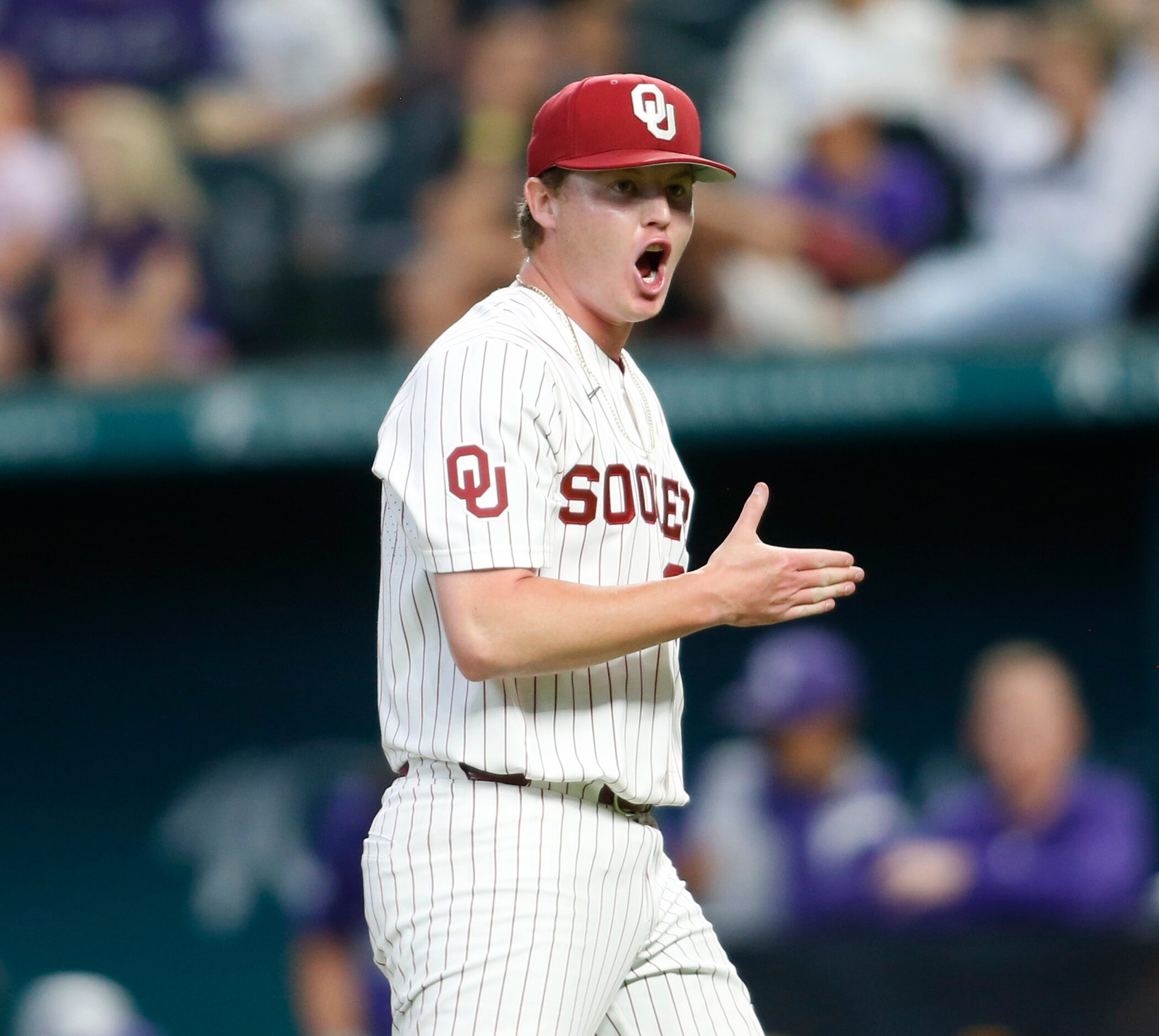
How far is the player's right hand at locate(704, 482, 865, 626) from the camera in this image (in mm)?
1905

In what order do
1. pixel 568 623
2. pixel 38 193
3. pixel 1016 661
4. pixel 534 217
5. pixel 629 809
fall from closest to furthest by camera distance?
pixel 568 623 → pixel 629 809 → pixel 534 217 → pixel 1016 661 → pixel 38 193

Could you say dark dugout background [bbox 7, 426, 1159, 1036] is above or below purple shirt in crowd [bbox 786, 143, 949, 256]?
below

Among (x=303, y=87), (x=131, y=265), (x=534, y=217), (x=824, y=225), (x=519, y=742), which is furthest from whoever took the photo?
(x=303, y=87)

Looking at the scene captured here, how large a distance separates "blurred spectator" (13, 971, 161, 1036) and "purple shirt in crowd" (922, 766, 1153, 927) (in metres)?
2.55

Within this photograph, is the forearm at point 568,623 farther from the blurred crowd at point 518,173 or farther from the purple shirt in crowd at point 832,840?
the blurred crowd at point 518,173

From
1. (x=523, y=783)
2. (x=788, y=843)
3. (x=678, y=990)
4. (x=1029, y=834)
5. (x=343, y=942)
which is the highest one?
(x=523, y=783)

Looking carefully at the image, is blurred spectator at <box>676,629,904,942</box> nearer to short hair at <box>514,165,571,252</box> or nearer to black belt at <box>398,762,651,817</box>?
black belt at <box>398,762,651,817</box>

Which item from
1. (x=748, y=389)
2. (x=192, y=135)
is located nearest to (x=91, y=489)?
(x=192, y=135)

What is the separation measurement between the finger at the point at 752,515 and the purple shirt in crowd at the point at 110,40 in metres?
4.67

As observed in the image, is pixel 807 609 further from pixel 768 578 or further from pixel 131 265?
pixel 131 265

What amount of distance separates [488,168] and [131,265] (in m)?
1.25

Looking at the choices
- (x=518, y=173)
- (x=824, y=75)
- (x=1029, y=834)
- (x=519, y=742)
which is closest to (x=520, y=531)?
(x=519, y=742)

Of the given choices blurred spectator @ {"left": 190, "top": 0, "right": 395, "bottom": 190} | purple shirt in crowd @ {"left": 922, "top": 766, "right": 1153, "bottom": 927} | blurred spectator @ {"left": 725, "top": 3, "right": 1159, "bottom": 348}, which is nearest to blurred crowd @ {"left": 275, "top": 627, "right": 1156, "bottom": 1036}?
purple shirt in crowd @ {"left": 922, "top": 766, "right": 1153, "bottom": 927}

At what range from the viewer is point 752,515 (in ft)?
6.44
